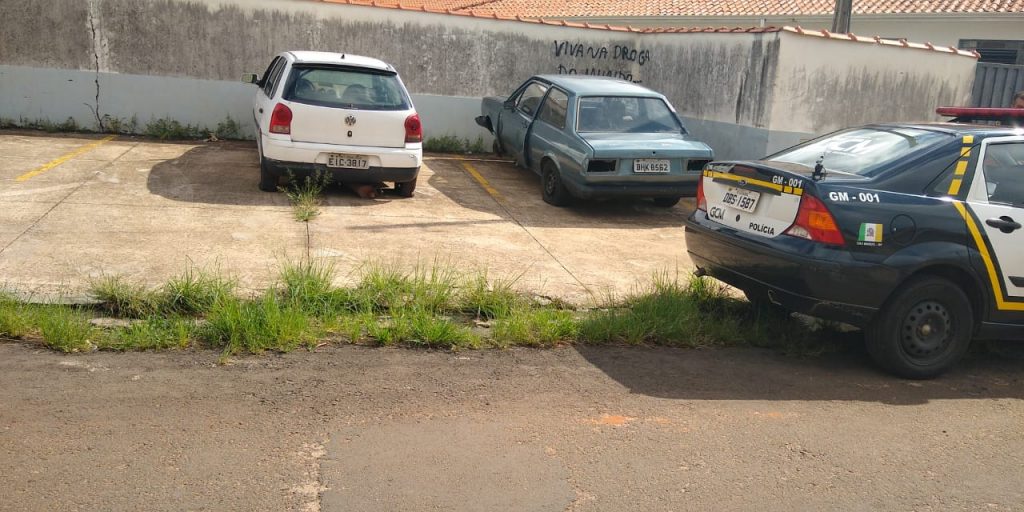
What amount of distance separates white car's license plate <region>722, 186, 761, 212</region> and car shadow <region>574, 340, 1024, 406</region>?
1.00 metres

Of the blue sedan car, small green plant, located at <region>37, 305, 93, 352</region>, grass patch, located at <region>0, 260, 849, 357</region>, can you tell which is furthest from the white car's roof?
small green plant, located at <region>37, 305, 93, 352</region>

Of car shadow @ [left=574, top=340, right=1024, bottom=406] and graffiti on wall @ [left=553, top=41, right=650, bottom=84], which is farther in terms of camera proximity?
graffiti on wall @ [left=553, top=41, right=650, bottom=84]

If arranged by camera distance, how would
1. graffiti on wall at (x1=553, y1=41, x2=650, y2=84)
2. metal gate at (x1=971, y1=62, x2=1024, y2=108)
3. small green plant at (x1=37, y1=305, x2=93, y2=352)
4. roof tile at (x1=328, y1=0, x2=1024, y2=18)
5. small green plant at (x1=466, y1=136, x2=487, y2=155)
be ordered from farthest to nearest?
roof tile at (x1=328, y1=0, x2=1024, y2=18)
graffiti on wall at (x1=553, y1=41, x2=650, y2=84)
small green plant at (x1=466, y1=136, x2=487, y2=155)
metal gate at (x1=971, y1=62, x2=1024, y2=108)
small green plant at (x1=37, y1=305, x2=93, y2=352)

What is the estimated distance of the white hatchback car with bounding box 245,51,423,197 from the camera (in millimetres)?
9195

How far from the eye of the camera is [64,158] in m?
10.5

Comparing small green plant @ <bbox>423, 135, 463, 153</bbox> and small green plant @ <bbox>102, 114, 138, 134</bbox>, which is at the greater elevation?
small green plant @ <bbox>102, 114, 138, 134</bbox>

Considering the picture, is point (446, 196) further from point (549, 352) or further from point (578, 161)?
point (549, 352)

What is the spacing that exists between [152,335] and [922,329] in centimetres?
488

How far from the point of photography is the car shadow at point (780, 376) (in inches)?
209

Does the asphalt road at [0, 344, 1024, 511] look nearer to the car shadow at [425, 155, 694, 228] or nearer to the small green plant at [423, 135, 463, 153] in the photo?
the car shadow at [425, 155, 694, 228]

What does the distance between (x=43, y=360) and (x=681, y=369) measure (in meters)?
3.82

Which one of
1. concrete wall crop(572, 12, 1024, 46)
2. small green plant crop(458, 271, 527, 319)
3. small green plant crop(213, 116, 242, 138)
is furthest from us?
concrete wall crop(572, 12, 1024, 46)

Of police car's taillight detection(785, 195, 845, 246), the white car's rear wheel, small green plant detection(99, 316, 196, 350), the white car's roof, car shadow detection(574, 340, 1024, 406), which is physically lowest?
car shadow detection(574, 340, 1024, 406)

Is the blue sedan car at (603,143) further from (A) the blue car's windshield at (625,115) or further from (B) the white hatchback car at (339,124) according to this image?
(B) the white hatchback car at (339,124)
